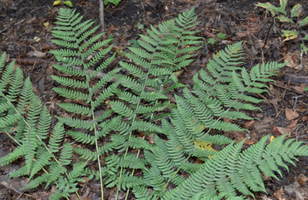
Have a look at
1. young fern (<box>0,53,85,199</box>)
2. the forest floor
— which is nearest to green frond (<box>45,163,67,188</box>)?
young fern (<box>0,53,85,199</box>)

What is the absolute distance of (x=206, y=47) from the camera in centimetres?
411

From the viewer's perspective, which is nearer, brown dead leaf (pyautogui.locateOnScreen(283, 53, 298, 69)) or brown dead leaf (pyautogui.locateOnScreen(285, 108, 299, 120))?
brown dead leaf (pyautogui.locateOnScreen(285, 108, 299, 120))

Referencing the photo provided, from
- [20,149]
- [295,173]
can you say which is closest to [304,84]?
[295,173]

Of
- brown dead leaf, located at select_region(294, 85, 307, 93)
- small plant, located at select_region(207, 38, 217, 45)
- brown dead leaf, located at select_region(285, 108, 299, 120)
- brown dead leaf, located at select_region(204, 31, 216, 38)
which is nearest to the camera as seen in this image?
brown dead leaf, located at select_region(285, 108, 299, 120)

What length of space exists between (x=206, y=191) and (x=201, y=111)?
915mm

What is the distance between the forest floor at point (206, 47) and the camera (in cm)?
305

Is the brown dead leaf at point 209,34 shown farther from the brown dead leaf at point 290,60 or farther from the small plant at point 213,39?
the brown dead leaf at point 290,60

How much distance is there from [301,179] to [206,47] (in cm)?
228

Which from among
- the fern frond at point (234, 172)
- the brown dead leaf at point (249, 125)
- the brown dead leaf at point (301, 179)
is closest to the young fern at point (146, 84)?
the fern frond at point (234, 172)

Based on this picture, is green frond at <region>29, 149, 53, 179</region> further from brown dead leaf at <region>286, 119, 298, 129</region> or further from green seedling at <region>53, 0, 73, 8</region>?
brown dead leaf at <region>286, 119, 298, 129</region>

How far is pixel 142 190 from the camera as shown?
2.69 meters

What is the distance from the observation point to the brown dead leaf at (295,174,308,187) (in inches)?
110

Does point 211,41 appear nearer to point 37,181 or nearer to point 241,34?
point 241,34

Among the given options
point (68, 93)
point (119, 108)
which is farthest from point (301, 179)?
point (68, 93)
